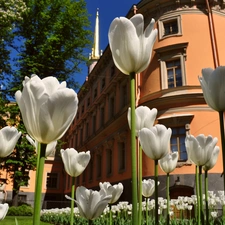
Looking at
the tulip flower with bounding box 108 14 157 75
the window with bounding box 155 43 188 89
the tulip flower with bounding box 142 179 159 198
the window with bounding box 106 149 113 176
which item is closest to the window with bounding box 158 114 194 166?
the window with bounding box 155 43 188 89

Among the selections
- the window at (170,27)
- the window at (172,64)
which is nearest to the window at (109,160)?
the window at (172,64)

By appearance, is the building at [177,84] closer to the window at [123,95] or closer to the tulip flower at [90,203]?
the window at [123,95]

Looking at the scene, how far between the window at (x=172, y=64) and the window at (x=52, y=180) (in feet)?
74.4

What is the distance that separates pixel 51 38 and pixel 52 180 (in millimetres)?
20872

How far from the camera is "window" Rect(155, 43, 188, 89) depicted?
14953mm

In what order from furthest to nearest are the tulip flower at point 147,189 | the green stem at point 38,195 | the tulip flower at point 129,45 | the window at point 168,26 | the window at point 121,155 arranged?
1. the window at point 121,155
2. the window at point 168,26
3. the tulip flower at point 147,189
4. the tulip flower at point 129,45
5. the green stem at point 38,195

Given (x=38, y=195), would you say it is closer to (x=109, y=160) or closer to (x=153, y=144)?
(x=153, y=144)

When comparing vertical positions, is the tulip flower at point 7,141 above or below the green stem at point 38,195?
above

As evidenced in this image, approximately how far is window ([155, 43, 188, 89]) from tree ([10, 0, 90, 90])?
19.0 feet

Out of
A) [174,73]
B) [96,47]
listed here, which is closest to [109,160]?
[174,73]

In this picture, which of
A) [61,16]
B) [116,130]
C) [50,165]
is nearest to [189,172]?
[116,130]

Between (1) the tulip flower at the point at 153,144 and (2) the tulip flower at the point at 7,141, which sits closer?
(1) the tulip flower at the point at 153,144

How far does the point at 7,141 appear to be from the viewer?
5.64 ft

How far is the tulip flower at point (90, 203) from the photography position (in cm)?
149
